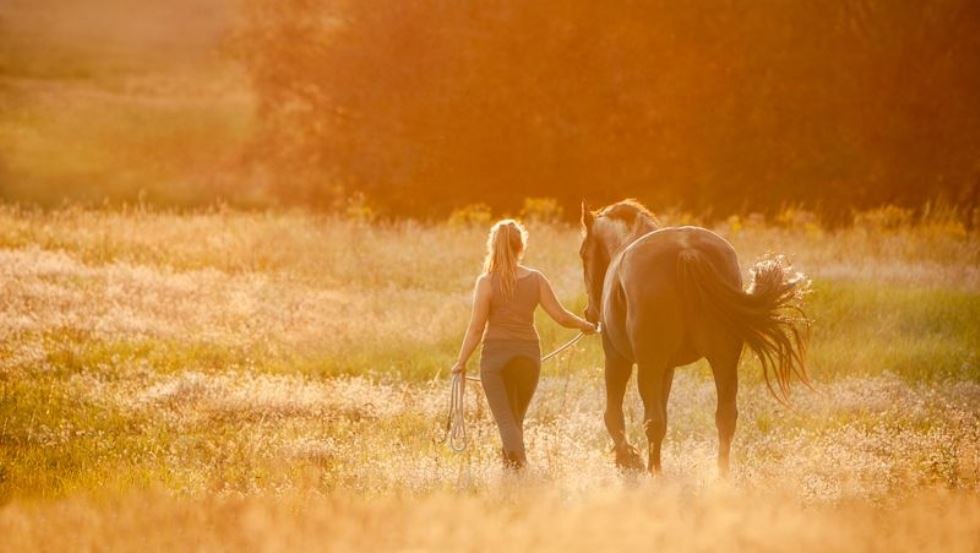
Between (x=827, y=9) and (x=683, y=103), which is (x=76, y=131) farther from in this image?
(x=827, y=9)

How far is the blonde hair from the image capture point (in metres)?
9.42

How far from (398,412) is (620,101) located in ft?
69.7

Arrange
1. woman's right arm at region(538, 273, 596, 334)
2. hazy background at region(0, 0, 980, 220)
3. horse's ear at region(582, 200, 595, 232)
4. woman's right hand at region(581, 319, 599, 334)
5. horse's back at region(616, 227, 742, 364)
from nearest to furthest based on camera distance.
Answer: horse's back at region(616, 227, 742, 364)
woman's right arm at region(538, 273, 596, 334)
woman's right hand at region(581, 319, 599, 334)
horse's ear at region(582, 200, 595, 232)
hazy background at region(0, 0, 980, 220)

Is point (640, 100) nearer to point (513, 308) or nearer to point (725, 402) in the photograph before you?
point (513, 308)

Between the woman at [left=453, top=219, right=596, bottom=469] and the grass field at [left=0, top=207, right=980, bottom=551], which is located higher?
the woman at [left=453, top=219, right=596, bottom=469]

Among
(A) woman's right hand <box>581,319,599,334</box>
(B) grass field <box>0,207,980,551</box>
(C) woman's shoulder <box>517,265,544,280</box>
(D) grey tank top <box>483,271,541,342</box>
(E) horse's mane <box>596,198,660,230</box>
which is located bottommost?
(B) grass field <box>0,207,980,551</box>

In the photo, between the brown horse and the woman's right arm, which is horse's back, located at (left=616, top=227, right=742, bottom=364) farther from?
the woman's right arm

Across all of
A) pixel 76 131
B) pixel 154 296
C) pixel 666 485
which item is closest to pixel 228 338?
pixel 154 296

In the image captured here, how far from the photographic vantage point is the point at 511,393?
9664 millimetres

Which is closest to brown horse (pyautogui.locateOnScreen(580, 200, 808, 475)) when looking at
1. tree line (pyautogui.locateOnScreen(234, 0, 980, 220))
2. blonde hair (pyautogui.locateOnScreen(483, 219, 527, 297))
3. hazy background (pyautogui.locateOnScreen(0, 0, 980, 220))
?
blonde hair (pyautogui.locateOnScreen(483, 219, 527, 297))

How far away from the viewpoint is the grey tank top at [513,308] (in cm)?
958

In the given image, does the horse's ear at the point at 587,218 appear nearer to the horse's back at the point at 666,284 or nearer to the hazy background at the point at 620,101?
the horse's back at the point at 666,284

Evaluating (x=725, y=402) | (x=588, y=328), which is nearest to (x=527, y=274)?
(x=588, y=328)

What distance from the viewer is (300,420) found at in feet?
39.3
